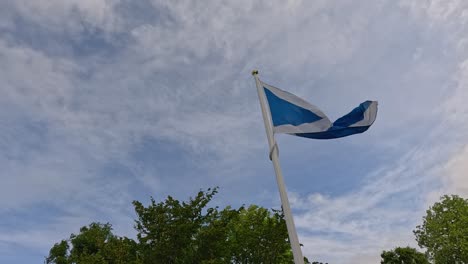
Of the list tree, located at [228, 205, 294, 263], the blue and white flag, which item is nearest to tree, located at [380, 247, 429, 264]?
tree, located at [228, 205, 294, 263]

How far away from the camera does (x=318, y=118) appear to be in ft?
36.4

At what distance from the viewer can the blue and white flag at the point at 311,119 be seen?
10.7 m

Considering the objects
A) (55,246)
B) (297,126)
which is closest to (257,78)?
(297,126)

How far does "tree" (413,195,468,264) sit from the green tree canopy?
21535 millimetres

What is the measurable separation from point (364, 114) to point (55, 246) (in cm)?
5381

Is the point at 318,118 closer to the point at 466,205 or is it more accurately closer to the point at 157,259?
the point at 157,259

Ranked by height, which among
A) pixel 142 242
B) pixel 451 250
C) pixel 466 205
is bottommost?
pixel 142 242

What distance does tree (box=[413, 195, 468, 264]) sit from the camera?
38.2 meters

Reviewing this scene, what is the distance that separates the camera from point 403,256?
4931cm

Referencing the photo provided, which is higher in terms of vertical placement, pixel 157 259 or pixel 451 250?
pixel 451 250

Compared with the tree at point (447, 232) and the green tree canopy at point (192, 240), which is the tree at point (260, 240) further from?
the tree at point (447, 232)

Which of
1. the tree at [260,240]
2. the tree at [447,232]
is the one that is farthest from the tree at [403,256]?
the tree at [260,240]

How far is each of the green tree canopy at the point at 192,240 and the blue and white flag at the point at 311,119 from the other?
11.5 m

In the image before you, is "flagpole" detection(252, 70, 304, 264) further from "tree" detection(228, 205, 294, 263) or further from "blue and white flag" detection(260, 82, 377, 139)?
"tree" detection(228, 205, 294, 263)
